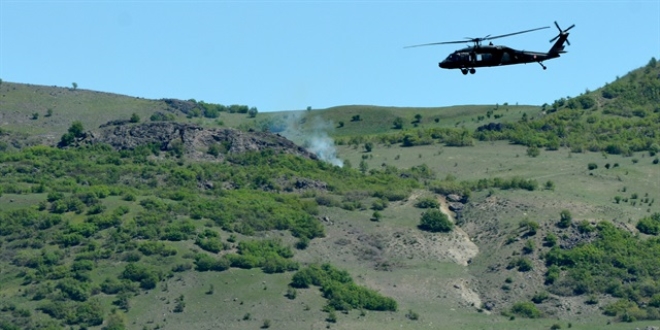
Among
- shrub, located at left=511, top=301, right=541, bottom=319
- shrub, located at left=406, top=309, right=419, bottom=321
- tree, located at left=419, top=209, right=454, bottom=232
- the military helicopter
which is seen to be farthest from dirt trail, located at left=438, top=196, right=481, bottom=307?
the military helicopter

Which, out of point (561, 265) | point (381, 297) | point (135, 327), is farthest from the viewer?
point (561, 265)

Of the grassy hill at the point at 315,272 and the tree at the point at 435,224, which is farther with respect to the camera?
the tree at the point at 435,224

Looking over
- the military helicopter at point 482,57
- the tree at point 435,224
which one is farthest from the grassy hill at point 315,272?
the military helicopter at point 482,57

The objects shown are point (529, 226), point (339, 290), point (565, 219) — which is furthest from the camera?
point (565, 219)

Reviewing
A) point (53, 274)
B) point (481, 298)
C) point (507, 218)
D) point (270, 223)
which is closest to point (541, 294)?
point (481, 298)

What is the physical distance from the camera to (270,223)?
652 feet

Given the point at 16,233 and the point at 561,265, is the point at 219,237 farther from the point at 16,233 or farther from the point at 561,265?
the point at 561,265

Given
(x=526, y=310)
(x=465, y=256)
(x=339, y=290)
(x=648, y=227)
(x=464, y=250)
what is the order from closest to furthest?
(x=339, y=290)
(x=526, y=310)
(x=465, y=256)
(x=464, y=250)
(x=648, y=227)

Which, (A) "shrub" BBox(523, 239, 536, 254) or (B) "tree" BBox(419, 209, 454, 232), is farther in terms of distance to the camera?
(B) "tree" BBox(419, 209, 454, 232)

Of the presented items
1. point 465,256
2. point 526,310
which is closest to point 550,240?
point 465,256

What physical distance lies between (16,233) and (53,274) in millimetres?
12207

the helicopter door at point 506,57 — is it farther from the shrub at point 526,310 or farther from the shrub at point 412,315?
the shrub at point 526,310

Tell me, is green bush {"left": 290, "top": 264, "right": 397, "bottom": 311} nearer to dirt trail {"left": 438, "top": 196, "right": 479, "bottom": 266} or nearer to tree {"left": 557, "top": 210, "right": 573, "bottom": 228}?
dirt trail {"left": 438, "top": 196, "right": 479, "bottom": 266}

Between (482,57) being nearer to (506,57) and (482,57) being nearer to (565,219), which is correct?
(506,57)
